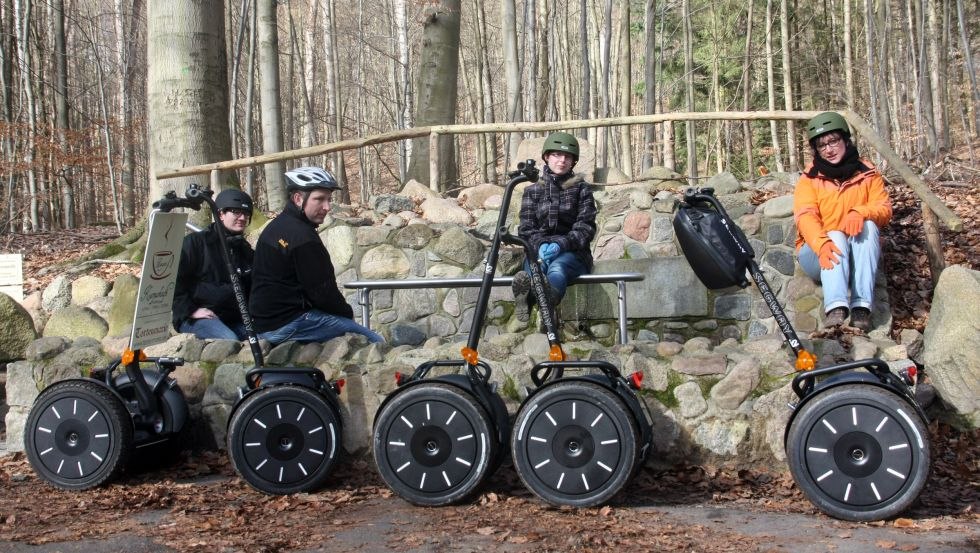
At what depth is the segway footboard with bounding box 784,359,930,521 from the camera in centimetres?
357

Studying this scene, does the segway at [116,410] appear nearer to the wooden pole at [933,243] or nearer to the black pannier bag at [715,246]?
the black pannier bag at [715,246]

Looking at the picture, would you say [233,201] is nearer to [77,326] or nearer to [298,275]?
[298,275]

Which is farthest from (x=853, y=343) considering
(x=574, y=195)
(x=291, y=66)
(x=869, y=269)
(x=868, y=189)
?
(x=291, y=66)

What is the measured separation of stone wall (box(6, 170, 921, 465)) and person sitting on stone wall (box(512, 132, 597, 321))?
1.85 feet

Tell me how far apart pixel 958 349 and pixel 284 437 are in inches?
136

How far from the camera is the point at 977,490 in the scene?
3.99 meters

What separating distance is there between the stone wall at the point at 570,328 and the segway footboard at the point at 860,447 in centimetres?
51

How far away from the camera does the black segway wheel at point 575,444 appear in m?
3.86

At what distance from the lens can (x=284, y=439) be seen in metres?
4.34

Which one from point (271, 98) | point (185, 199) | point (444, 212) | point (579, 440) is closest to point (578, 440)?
point (579, 440)

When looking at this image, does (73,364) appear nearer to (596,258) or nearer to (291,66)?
(596,258)

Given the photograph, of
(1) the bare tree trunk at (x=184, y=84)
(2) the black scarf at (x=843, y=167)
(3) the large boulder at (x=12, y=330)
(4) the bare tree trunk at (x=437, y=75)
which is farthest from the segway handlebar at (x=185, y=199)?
(4) the bare tree trunk at (x=437, y=75)

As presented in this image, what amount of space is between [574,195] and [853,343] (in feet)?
6.69

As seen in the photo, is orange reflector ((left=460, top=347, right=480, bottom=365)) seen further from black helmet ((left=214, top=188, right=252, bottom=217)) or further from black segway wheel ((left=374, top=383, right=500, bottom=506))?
black helmet ((left=214, top=188, right=252, bottom=217))
